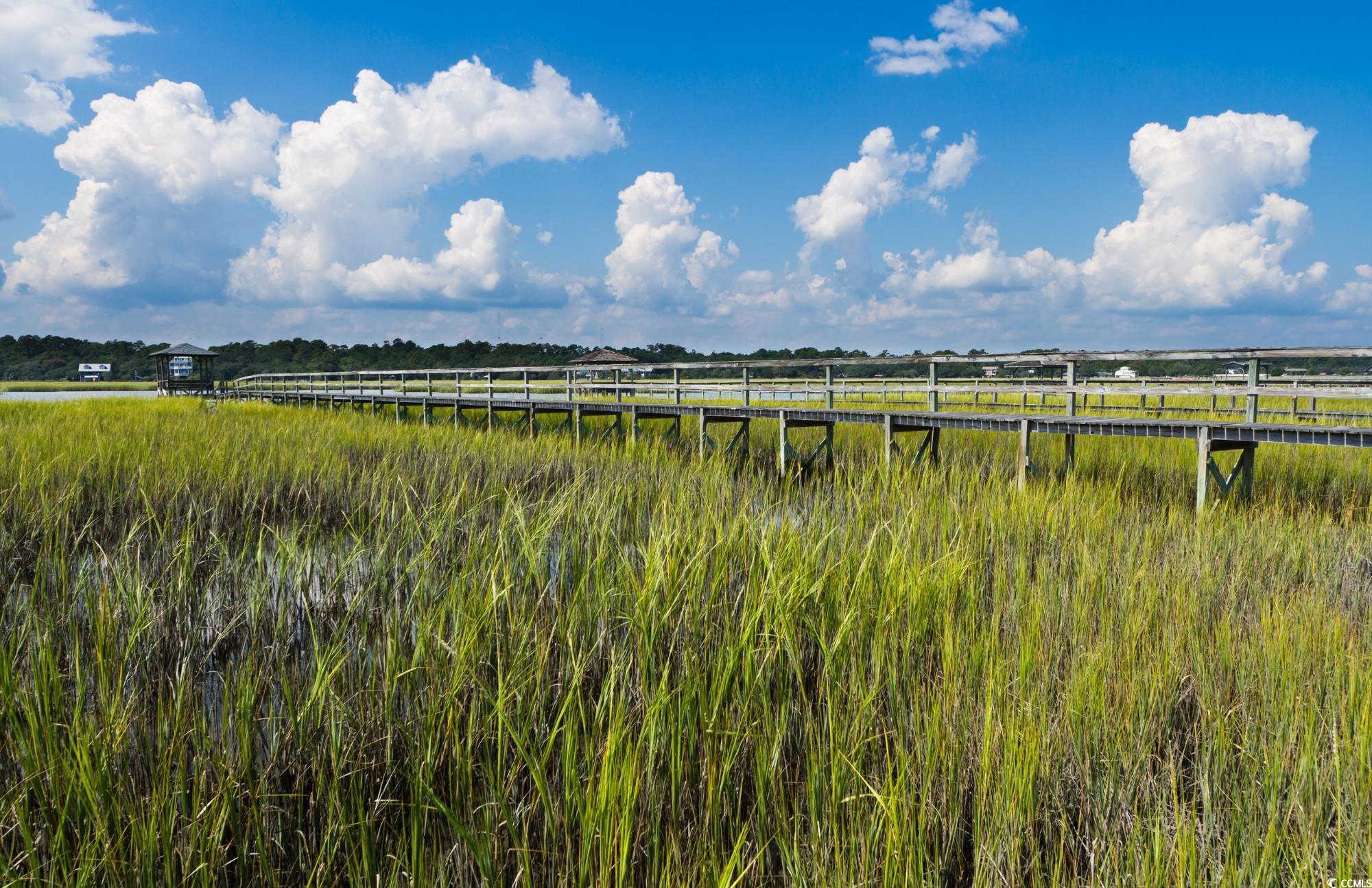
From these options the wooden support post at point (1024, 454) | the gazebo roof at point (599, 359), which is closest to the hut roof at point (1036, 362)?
the wooden support post at point (1024, 454)

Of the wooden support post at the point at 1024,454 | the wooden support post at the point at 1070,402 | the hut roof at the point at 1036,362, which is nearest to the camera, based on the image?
the wooden support post at the point at 1024,454

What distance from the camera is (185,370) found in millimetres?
42312

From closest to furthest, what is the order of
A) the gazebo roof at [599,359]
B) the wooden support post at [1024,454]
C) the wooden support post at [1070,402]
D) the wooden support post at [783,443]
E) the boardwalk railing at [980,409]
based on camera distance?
the boardwalk railing at [980,409]
the wooden support post at [1024,454]
the wooden support post at [1070,402]
the wooden support post at [783,443]
the gazebo roof at [599,359]

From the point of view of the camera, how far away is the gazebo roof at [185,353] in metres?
40.0

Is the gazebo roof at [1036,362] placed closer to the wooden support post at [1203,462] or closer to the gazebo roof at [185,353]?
the wooden support post at [1203,462]

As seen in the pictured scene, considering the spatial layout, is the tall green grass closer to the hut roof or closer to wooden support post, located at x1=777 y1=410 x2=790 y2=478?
the hut roof

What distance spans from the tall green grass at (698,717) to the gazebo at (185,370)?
1642 inches

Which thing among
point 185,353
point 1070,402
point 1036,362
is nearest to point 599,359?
point 185,353

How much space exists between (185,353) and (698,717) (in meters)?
46.6

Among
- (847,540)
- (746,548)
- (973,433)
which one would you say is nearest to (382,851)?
(746,548)

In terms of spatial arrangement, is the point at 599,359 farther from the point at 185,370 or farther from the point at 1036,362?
the point at 1036,362

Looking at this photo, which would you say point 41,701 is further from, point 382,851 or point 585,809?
point 585,809

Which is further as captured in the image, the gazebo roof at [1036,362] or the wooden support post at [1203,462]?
the gazebo roof at [1036,362]

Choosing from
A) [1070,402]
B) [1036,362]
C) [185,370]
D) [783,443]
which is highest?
[185,370]
